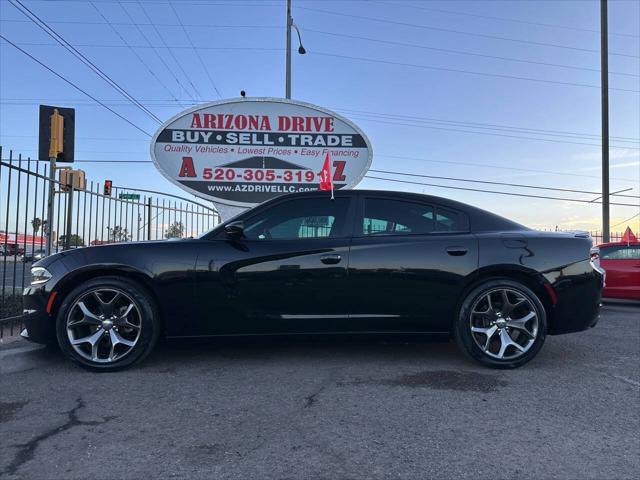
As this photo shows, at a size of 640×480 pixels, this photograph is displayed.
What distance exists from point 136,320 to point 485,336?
2.98 meters

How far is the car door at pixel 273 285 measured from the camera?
3.89 metres

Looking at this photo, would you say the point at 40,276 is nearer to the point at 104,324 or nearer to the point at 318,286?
the point at 104,324

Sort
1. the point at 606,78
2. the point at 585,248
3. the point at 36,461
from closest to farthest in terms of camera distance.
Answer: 1. the point at 36,461
2. the point at 585,248
3. the point at 606,78

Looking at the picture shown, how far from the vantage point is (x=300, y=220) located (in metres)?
4.18

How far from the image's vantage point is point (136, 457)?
240 centimetres

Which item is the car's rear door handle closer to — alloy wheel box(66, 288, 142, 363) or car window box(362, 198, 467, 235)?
car window box(362, 198, 467, 235)

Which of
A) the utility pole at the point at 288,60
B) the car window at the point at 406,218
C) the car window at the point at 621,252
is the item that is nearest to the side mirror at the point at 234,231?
the car window at the point at 406,218

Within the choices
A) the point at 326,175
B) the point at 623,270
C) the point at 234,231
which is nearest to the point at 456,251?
the point at 234,231

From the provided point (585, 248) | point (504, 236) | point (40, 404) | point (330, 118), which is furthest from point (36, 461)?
point (330, 118)

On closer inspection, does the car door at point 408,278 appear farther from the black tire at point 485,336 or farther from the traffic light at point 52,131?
the traffic light at point 52,131

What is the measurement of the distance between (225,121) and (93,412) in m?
6.83

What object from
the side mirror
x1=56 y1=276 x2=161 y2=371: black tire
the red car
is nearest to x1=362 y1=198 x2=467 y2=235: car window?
the side mirror

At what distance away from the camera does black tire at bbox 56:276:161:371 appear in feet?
12.4

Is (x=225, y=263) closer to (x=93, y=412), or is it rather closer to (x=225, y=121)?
(x=93, y=412)
